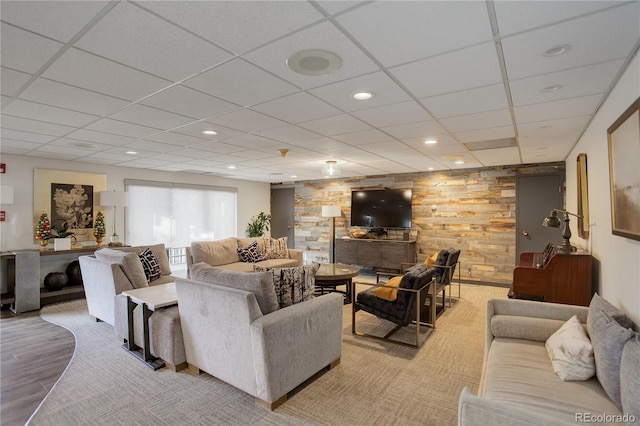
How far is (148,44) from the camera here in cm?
188

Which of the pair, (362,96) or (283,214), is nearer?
(362,96)

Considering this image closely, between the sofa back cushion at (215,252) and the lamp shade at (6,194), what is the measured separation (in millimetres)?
2720

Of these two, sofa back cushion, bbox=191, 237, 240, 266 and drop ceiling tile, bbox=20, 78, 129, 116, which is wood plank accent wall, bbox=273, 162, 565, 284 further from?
drop ceiling tile, bbox=20, 78, 129, 116

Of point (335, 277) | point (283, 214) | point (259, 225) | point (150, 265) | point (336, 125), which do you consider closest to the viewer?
point (336, 125)

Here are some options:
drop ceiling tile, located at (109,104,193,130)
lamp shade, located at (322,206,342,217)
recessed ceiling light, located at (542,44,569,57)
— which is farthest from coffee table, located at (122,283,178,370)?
lamp shade, located at (322,206,342,217)

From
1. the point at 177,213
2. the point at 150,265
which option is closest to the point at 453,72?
the point at 150,265

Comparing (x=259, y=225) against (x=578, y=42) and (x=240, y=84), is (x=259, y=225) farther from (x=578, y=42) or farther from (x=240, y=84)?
(x=578, y=42)

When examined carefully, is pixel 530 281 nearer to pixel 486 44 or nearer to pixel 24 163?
pixel 486 44

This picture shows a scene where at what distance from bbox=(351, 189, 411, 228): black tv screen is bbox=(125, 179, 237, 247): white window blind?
3.40 meters

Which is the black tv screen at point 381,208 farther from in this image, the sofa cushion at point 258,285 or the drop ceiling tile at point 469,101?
the sofa cushion at point 258,285

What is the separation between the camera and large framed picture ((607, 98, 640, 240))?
1.94 m

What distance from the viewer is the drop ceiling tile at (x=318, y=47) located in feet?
5.80

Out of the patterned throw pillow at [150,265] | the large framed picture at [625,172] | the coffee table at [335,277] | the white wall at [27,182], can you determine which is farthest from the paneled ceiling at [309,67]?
the coffee table at [335,277]

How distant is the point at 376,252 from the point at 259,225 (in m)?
3.61
